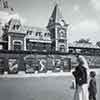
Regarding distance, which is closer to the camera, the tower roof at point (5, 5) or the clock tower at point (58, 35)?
the tower roof at point (5, 5)

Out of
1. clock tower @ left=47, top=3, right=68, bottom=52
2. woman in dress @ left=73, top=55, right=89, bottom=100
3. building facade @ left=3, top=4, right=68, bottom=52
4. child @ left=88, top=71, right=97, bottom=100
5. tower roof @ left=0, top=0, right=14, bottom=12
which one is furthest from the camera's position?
clock tower @ left=47, top=3, right=68, bottom=52

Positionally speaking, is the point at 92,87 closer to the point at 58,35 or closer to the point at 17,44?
the point at 17,44

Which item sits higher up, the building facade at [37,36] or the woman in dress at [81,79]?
the building facade at [37,36]

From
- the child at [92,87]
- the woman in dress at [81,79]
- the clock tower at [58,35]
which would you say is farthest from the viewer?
the clock tower at [58,35]

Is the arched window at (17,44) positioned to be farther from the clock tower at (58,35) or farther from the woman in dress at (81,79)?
the woman in dress at (81,79)

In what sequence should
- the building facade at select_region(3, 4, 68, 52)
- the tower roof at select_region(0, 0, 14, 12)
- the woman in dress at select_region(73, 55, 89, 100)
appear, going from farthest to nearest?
the building facade at select_region(3, 4, 68, 52)
the tower roof at select_region(0, 0, 14, 12)
the woman in dress at select_region(73, 55, 89, 100)

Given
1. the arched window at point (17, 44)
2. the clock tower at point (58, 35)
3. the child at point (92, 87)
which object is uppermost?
the clock tower at point (58, 35)

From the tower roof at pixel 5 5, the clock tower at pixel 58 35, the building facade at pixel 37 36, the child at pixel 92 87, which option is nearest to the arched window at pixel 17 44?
the building facade at pixel 37 36

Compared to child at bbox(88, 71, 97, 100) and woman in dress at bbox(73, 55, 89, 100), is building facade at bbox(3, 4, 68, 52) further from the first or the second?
woman in dress at bbox(73, 55, 89, 100)

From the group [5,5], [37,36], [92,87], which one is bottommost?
[92,87]

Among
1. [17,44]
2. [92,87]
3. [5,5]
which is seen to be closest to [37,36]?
[17,44]

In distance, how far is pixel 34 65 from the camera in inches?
344

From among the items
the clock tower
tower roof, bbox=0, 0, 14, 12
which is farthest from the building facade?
tower roof, bbox=0, 0, 14, 12

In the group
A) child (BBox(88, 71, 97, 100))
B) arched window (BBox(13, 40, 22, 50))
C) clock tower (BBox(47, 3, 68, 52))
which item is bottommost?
child (BBox(88, 71, 97, 100))
